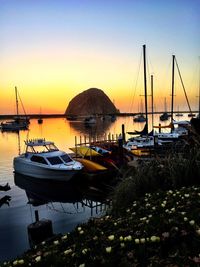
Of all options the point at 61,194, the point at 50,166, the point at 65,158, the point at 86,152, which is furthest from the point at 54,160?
the point at 61,194

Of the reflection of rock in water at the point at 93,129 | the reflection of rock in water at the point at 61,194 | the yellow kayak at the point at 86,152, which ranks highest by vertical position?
the yellow kayak at the point at 86,152

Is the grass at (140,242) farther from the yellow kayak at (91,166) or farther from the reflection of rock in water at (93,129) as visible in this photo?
the reflection of rock in water at (93,129)

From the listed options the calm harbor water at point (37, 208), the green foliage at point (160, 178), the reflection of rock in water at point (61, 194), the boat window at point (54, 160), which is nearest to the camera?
the green foliage at point (160, 178)

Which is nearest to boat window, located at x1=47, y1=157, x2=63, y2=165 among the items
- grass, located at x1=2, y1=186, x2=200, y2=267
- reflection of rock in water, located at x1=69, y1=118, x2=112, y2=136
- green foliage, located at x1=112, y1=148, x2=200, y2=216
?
green foliage, located at x1=112, y1=148, x2=200, y2=216

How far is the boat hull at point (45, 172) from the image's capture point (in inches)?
1078

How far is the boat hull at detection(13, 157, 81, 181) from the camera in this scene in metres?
27.4

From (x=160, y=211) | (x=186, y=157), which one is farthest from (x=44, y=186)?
(x=160, y=211)

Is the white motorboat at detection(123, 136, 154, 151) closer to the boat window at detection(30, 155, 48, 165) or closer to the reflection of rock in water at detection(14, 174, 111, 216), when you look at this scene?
the boat window at detection(30, 155, 48, 165)

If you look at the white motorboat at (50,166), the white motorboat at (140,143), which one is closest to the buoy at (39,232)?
the white motorboat at (50,166)

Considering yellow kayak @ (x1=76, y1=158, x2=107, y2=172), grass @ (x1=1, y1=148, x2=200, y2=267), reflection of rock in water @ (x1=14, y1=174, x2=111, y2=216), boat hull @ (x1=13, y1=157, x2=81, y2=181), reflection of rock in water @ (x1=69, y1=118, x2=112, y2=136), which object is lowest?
reflection of rock in water @ (x1=69, y1=118, x2=112, y2=136)

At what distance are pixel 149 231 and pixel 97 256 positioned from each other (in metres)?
1.20

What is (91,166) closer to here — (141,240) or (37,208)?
(37,208)

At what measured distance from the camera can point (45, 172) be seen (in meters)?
28.5

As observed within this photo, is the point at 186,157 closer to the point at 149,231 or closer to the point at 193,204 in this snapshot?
the point at 193,204
